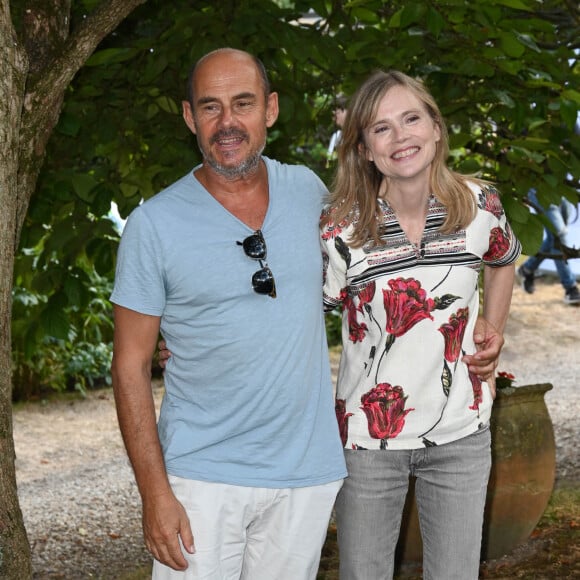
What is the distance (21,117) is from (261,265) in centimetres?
77

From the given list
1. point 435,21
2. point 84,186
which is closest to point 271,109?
point 435,21

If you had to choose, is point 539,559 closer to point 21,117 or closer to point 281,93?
point 281,93

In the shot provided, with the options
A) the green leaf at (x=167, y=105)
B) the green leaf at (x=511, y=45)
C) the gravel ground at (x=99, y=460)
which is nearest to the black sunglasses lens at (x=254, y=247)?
the green leaf at (x=511, y=45)

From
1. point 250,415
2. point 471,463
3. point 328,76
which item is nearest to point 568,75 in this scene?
point 328,76

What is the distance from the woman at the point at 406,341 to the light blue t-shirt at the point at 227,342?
0.42ft

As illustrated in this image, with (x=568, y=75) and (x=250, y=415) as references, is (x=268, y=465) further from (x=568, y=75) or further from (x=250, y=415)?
(x=568, y=75)

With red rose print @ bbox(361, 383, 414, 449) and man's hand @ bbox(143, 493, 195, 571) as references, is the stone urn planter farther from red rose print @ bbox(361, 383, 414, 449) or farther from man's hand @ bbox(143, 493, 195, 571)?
man's hand @ bbox(143, 493, 195, 571)

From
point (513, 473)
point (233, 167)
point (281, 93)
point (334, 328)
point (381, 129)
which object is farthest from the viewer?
point (334, 328)

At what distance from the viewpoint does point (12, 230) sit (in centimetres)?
238

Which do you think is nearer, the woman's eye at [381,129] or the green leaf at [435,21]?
the woman's eye at [381,129]

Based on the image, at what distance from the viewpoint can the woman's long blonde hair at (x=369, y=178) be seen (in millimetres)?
2406

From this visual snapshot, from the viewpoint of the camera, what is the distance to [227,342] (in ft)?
7.29

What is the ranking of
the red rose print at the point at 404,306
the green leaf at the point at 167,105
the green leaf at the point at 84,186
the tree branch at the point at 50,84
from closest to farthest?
the red rose print at the point at 404,306 → the tree branch at the point at 50,84 → the green leaf at the point at 84,186 → the green leaf at the point at 167,105

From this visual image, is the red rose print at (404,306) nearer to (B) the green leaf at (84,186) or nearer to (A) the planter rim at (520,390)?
(B) the green leaf at (84,186)
